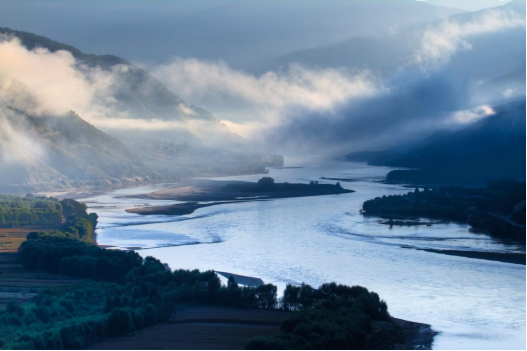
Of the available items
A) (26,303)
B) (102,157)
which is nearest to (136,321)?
(26,303)

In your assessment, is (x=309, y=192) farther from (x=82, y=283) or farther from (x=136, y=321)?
(x=136, y=321)

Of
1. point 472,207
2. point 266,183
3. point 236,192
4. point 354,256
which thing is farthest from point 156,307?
point 266,183

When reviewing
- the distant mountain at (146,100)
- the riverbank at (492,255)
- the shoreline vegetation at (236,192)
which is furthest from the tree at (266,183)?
the distant mountain at (146,100)

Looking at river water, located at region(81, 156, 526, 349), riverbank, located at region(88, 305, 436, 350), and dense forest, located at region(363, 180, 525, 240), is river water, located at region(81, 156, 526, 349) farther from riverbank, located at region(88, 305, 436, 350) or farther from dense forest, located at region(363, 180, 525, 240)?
dense forest, located at region(363, 180, 525, 240)

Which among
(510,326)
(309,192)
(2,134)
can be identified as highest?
(2,134)

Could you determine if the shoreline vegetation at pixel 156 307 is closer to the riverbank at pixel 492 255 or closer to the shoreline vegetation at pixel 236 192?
the riverbank at pixel 492 255

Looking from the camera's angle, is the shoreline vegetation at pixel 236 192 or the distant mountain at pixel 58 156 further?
the distant mountain at pixel 58 156

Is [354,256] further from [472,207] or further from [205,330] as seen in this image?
[472,207]
